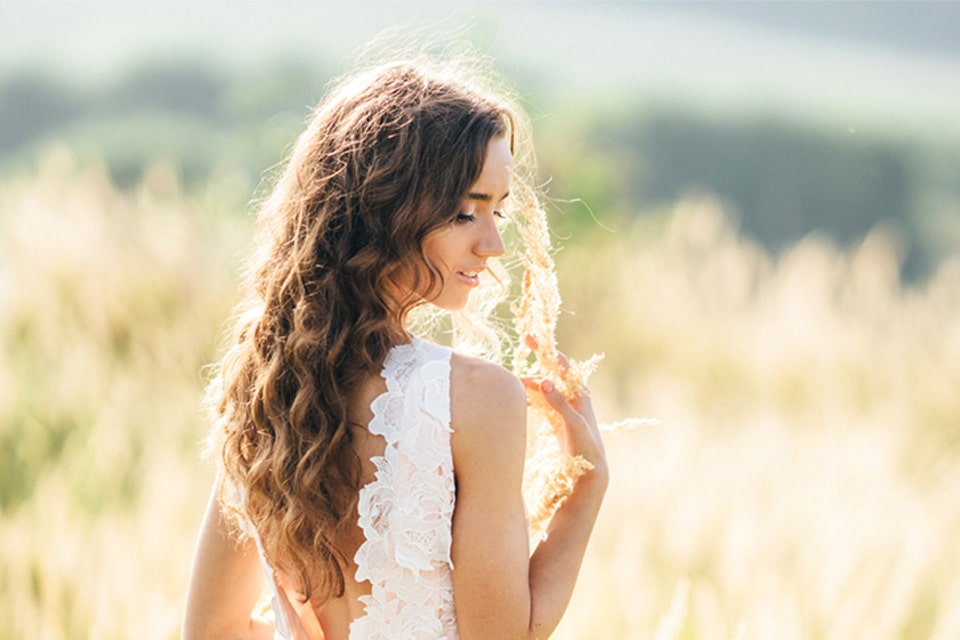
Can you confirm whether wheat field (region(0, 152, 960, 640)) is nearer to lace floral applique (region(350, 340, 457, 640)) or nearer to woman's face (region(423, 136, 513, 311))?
lace floral applique (region(350, 340, 457, 640))

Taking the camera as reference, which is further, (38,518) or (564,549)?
(38,518)

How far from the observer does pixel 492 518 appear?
1621 mm

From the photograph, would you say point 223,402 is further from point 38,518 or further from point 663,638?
point 38,518

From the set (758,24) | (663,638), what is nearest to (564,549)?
(663,638)

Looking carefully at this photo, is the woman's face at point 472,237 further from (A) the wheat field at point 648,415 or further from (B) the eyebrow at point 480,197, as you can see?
(A) the wheat field at point 648,415

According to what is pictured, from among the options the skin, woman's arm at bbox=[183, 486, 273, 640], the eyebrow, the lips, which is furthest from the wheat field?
the eyebrow

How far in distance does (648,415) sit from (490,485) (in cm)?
272

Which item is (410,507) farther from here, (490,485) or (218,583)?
(218,583)

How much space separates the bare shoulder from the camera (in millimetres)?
1610

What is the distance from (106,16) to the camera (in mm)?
14883

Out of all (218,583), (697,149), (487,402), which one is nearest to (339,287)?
(487,402)

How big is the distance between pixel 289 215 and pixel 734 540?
1615 millimetres

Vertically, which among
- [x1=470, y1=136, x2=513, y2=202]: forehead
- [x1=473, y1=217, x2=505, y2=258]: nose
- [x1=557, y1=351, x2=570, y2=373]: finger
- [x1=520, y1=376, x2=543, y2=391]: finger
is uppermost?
[x1=470, y1=136, x2=513, y2=202]: forehead

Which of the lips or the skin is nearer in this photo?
the skin
